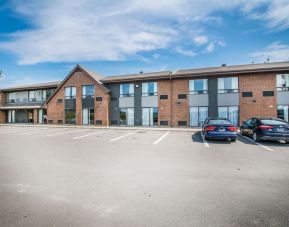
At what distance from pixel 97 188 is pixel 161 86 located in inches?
783

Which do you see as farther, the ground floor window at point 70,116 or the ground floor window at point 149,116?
the ground floor window at point 70,116

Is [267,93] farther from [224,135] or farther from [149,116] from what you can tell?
[149,116]

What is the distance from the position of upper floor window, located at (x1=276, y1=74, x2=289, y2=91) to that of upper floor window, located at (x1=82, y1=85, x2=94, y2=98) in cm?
2216

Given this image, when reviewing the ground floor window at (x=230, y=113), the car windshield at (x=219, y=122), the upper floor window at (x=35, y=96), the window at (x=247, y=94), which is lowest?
the car windshield at (x=219, y=122)

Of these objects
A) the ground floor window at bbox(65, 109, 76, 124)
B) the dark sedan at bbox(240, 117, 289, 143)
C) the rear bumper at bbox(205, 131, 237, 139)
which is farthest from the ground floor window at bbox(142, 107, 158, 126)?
the dark sedan at bbox(240, 117, 289, 143)

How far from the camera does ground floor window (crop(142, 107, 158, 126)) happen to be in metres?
23.5

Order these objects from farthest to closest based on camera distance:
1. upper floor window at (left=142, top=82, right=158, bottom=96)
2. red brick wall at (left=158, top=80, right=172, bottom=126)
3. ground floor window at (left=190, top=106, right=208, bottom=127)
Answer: upper floor window at (left=142, top=82, right=158, bottom=96)
red brick wall at (left=158, top=80, right=172, bottom=126)
ground floor window at (left=190, top=106, right=208, bottom=127)

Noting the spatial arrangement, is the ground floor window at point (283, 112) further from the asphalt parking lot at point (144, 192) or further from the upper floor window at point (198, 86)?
the asphalt parking lot at point (144, 192)

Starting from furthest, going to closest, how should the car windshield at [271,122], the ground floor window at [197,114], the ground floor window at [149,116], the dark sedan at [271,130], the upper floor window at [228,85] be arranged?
the ground floor window at [149,116]
the ground floor window at [197,114]
the upper floor window at [228,85]
the car windshield at [271,122]
the dark sedan at [271,130]

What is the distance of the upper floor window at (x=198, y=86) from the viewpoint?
2198cm

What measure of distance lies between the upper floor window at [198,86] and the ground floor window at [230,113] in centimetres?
272

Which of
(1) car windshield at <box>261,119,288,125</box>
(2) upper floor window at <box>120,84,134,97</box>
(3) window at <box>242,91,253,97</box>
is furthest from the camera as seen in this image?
(2) upper floor window at <box>120,84,134,97</box>

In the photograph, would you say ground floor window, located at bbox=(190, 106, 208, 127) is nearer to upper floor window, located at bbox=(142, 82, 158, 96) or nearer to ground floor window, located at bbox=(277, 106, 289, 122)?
upper floor window, located at bbox=(142, 82, 158, 96)

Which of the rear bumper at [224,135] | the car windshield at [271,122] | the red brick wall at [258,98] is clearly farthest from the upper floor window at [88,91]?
the car windshield at [271,122]
